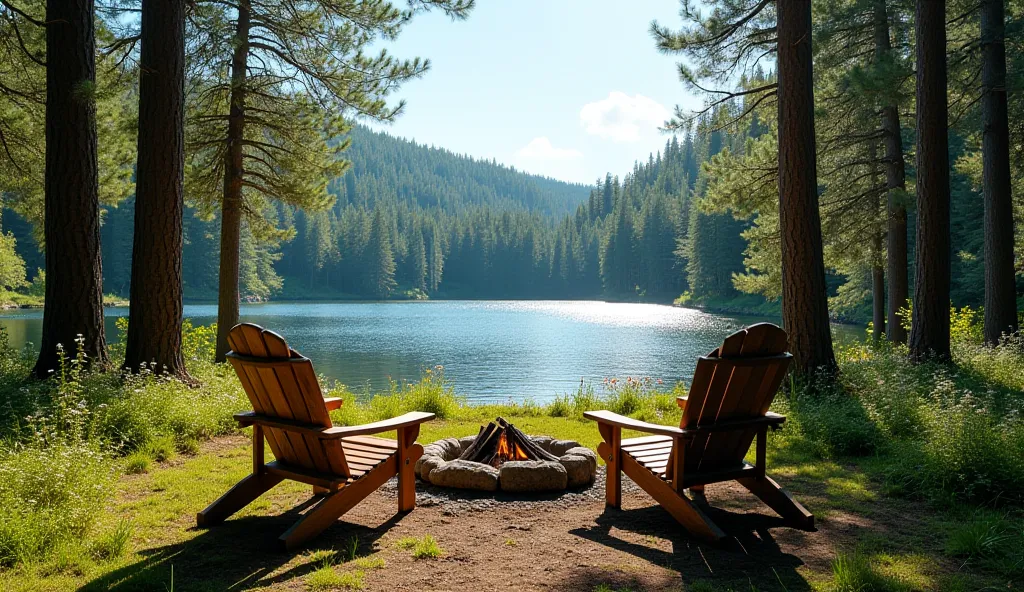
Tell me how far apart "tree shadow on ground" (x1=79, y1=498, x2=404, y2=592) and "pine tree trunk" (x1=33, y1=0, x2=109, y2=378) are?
3765mm

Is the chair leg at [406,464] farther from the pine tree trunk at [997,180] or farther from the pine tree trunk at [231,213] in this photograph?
the pine tree trunk at [997,180]

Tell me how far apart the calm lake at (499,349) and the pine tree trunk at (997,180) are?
23.3 feet

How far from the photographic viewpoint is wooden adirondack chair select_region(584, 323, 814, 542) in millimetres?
3537

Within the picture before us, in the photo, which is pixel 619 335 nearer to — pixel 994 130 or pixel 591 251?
pixel 994 130

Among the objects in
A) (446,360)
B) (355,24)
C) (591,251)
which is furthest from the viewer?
(591,251)

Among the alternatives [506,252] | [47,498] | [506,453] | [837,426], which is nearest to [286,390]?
[47,498]

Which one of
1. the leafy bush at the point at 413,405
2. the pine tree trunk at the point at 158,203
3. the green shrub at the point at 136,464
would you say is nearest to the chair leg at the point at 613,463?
the green shrub at the point at 136,464

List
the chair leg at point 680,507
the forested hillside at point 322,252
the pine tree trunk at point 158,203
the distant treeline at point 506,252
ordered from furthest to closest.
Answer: the forested hillside at point 322,252, the distant treeline at point 506,252, the pine tree trunk at point 158,203, the chair leg at point 680,507

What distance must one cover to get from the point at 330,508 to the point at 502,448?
6.15ft

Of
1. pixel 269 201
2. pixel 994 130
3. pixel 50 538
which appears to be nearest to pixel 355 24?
pixel 269 201

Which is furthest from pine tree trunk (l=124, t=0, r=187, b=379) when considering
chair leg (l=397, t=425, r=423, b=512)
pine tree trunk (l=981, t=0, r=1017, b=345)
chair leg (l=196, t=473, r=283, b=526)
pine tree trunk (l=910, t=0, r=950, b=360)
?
pine tree trunk (l=981, t=0, r=1017, b=345)

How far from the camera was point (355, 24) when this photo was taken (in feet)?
32.2

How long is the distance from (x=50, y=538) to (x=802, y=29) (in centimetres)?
822

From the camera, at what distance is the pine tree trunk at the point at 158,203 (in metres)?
7.05
